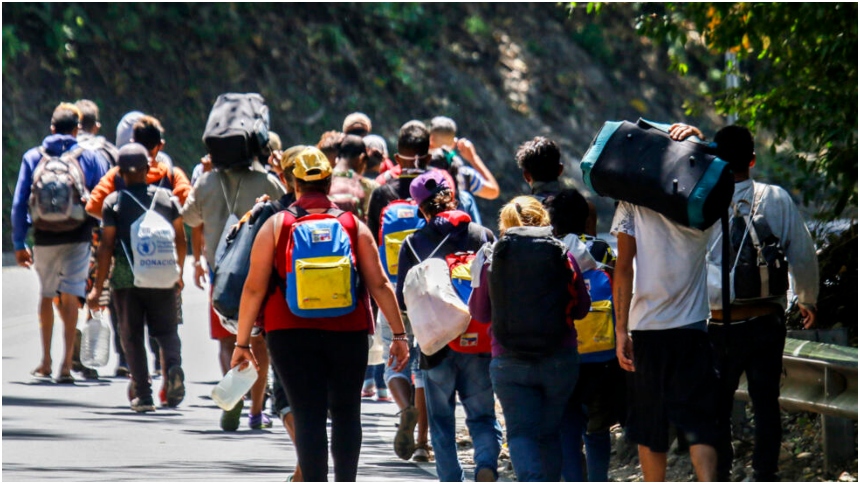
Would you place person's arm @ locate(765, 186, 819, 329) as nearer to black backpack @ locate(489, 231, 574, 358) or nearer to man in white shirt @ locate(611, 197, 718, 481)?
man in white shirt @ locate(611, 197, 718, 481)

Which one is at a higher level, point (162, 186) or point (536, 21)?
point (536, 21)

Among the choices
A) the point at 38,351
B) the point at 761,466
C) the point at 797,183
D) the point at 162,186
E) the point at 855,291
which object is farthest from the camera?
the point at 38,351

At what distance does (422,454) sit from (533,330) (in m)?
2.65

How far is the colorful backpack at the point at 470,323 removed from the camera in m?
7.75

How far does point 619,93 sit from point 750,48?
21.8 m

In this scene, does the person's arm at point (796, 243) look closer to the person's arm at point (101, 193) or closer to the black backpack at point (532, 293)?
the black backpack at point (532, 293)

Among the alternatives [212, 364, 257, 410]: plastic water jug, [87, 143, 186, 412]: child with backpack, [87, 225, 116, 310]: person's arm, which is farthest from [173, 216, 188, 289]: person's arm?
[212, 364, 257, 410]: plastic water jug

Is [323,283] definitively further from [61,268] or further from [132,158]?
[61,268]

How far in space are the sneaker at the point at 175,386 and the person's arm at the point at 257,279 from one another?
3879 millimetres

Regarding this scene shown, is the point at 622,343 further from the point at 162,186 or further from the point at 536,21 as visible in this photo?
the point at 536,21

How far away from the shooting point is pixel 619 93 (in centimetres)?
3359

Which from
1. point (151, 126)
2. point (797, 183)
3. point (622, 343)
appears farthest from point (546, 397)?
point (151, 126)

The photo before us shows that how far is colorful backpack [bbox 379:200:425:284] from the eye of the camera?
30.5 ft

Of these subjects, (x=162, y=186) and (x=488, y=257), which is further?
(x=162, y=186)
